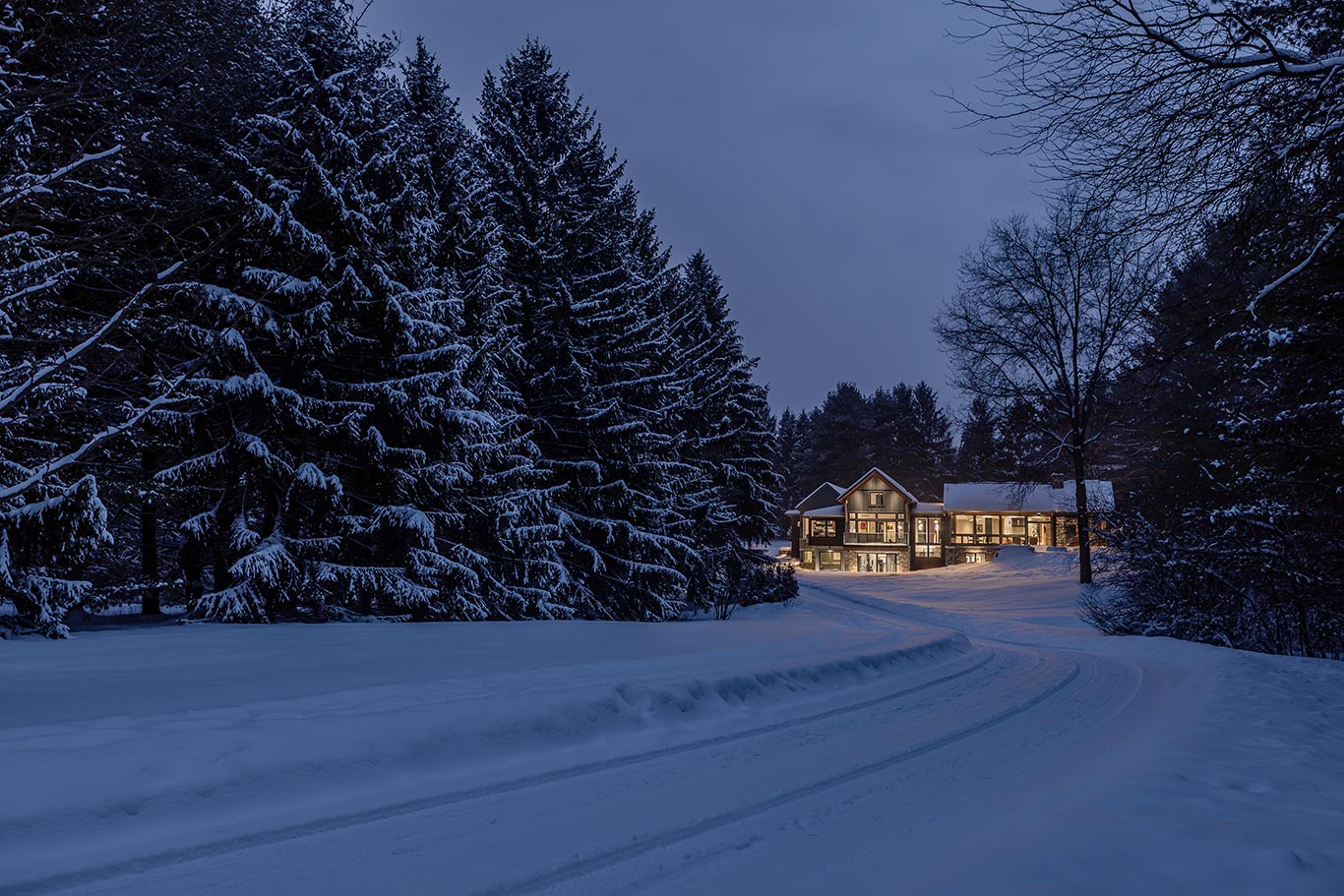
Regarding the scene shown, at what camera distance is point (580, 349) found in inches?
770

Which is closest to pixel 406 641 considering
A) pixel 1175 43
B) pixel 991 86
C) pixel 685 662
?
pixel 685 662

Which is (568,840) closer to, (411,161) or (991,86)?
(991,86)

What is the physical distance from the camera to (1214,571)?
55.8ft

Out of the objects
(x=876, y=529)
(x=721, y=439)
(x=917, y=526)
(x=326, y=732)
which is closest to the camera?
(x=326, y=732)

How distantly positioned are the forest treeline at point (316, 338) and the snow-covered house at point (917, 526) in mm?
44822

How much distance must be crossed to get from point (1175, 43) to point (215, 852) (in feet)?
25.4

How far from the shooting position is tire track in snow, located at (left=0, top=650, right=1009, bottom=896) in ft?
11.1

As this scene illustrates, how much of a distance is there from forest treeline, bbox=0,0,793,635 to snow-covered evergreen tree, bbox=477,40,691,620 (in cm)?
9

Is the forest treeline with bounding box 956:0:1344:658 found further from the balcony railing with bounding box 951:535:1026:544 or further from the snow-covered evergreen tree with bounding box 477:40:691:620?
the balcony railing with bounding box 951:535:1026:544

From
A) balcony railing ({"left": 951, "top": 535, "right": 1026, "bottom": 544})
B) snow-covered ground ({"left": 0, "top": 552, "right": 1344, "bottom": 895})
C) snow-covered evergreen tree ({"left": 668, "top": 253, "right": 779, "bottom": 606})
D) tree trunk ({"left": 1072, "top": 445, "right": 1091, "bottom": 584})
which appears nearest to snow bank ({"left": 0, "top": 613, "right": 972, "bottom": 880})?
snow-covered ground ({"left": 0, "top": 552, "right": 1344, "bottom": 895})

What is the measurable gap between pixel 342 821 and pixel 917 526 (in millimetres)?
63122

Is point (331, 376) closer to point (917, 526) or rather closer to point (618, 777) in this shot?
point (618, 777)

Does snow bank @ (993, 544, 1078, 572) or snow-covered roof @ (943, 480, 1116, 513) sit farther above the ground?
snow-covered roof @ (943, 480, 1116, 513)

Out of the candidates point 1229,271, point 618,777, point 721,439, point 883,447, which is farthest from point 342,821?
point 883,447
